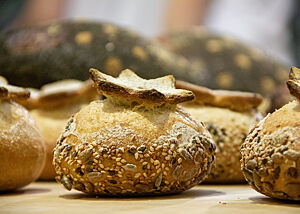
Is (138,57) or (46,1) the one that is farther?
(46,1)

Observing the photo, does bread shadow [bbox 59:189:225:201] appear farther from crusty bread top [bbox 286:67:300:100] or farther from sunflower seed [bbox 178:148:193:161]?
crusty bread top [bbox 286:67:300:100]

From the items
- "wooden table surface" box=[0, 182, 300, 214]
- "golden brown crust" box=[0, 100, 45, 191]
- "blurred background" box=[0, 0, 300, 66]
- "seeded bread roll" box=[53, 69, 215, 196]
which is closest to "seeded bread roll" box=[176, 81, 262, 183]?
"wooden table surface" box=[0, 182, 300, 214]

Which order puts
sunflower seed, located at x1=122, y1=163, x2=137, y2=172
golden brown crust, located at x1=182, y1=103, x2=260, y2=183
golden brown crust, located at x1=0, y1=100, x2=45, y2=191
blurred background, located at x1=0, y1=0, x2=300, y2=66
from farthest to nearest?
blurred background, located at x1=0, y1=0, x2=300, y2=66
golden brown crust, located at x1=182, y1=103, x2=260, y2=183
golden brown crust, located at x1=0, y1=100, x2=45, y2=191
sunflower seed, located at x1=122, y1=163, x2=137, y2=172

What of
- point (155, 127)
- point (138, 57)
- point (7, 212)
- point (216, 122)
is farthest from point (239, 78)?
point (7, 212)

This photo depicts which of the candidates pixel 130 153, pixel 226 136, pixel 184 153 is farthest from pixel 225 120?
pixel 130 153

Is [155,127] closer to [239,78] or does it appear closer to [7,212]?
[7,212]

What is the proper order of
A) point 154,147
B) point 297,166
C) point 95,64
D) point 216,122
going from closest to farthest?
1. point 297,166
2. point 154,147
3. point 216,122
4. point 95,64

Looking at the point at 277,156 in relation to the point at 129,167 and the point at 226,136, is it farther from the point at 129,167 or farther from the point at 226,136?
the point at 226,136
